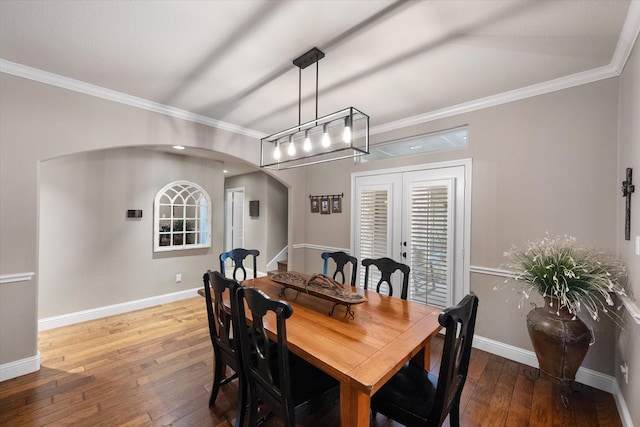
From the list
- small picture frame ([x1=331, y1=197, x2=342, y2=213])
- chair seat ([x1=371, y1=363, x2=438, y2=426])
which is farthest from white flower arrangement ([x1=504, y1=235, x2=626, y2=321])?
small picture frame ([x1=331, y1=197, x2=342, y2=213])

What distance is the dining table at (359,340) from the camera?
125cm

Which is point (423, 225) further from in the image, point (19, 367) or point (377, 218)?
point (19, 367)

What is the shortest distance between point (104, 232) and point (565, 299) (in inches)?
211

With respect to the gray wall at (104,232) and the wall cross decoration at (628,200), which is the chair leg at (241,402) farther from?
the gray wall at (104,232)

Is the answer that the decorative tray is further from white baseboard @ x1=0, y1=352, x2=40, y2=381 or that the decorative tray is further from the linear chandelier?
white baseboard @ x1=0, y1=352, x2=40, y2=381

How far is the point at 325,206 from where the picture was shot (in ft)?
14.9

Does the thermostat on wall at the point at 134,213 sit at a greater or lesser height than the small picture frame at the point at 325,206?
lesser

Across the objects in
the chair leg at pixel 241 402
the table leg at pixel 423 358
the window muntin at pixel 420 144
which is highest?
the window muntin at pixel 420 144

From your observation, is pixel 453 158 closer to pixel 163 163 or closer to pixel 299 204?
pixel 299 204

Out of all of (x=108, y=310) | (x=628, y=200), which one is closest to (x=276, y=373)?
(x=628, y=200)

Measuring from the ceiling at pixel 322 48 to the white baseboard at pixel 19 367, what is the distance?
2590 millimetres

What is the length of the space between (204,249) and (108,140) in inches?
101

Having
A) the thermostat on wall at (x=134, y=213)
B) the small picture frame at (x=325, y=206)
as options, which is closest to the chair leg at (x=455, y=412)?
the small picture frame at (x=325, y=206)

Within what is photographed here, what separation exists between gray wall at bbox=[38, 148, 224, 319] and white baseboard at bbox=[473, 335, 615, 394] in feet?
14.7
